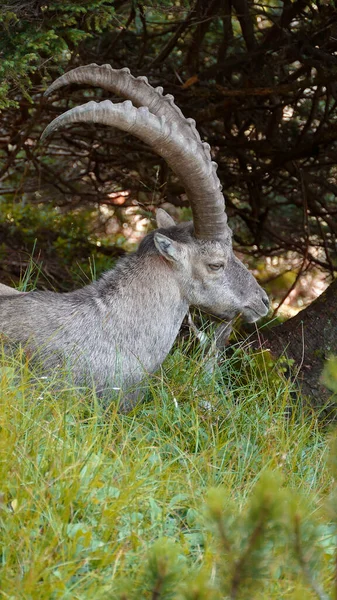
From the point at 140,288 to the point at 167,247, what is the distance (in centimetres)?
30

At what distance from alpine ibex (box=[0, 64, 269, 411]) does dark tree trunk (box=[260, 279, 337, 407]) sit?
67 centimetres

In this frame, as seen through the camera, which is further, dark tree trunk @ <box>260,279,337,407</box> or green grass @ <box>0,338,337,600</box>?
dark tree trunk @ <box>260,279,337,407</box>

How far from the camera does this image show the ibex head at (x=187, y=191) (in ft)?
15.6

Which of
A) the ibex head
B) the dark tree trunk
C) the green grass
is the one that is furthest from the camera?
the dark tree trunk

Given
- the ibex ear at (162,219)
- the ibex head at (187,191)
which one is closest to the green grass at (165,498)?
the ibex head at (187,191)

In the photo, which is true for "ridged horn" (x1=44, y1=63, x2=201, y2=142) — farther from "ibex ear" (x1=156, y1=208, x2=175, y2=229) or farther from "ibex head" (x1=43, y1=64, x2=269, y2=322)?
"ibex ear" (x1=156, y1=208, x2=175, y2=229)

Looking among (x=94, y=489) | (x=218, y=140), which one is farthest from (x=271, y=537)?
(x=218, y=140)

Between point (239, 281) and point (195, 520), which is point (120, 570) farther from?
point (239, 281)

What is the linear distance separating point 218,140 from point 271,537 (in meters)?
6.53

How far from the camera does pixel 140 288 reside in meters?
5.17

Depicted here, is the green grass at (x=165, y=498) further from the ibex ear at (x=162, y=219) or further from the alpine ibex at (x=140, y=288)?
the ibex ear at (x=162, y=219)

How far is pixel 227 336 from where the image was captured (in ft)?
19.2

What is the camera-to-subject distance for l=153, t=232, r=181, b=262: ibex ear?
16.9 ft

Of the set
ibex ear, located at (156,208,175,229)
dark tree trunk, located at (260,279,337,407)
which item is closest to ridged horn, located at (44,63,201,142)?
ibex ear, located at (156,208,175,229)
